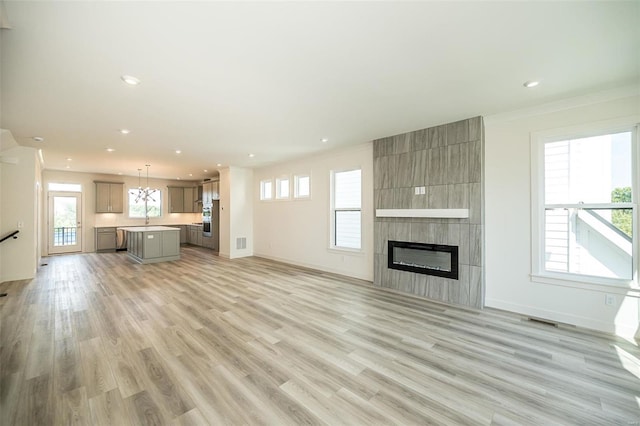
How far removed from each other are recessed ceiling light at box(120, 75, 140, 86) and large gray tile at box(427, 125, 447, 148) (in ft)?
13.4

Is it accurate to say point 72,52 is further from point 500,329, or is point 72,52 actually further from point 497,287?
point 497,287

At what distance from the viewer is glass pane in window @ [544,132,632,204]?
9.97 ft

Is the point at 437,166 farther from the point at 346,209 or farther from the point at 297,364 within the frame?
the point at 297,364

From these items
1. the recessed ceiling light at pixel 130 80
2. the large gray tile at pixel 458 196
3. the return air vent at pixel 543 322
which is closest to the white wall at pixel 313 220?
the large gray tile at pixel 458 196

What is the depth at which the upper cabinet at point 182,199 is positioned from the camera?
1112 cm

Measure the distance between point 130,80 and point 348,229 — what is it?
14.6 ft

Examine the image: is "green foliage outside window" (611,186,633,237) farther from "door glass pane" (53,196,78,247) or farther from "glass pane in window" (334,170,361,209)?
"door glass pane" (53,196,78,247)

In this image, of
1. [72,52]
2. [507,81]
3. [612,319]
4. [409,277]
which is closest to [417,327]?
[409,277]

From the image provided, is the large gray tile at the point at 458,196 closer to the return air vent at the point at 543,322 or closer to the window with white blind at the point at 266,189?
the return air vent at the point at 543,322

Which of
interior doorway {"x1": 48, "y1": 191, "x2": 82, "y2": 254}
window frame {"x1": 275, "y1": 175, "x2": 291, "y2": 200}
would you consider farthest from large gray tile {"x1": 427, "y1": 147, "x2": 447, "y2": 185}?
interior doorway {"x1": 48, "y1": 191, "x2": 82, "y2": 254}

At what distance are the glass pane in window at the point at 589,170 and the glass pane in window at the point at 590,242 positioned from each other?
0.61 ft

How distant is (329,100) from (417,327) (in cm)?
304

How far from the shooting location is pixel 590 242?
3.23 metres

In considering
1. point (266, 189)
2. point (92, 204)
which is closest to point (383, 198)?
point (266, 189)
